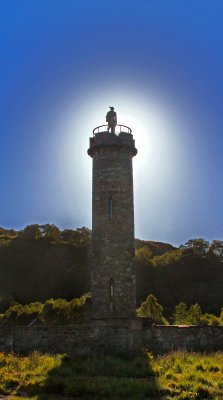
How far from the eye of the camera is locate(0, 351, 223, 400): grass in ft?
30.6

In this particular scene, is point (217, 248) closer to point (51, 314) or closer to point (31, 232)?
point (31, 232)

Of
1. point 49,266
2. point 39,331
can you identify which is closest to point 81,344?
point 39,331

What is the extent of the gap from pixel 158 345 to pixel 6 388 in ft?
21.4

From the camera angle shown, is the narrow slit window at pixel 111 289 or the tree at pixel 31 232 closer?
the narrow slit window at pixel 111 289

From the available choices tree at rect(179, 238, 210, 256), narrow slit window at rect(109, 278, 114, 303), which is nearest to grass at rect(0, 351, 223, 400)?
narrow slit window at rect(109, 278, 114, 303)

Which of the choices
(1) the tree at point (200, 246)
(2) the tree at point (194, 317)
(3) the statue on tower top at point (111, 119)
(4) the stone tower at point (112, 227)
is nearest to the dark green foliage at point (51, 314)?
(2) the tree at point (194, 317)

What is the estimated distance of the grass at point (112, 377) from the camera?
931 centimetres

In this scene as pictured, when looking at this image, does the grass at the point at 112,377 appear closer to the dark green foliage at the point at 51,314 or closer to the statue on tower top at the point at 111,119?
the statue on tower top at the point at 111,119

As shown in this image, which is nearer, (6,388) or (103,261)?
(6,388)

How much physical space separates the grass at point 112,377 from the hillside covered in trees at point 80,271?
86.6ft

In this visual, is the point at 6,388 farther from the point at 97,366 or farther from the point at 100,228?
the point at 100,228

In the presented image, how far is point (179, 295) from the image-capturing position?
45469 mm

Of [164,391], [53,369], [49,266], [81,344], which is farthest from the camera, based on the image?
[49,266]

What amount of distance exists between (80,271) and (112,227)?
31451 mm
